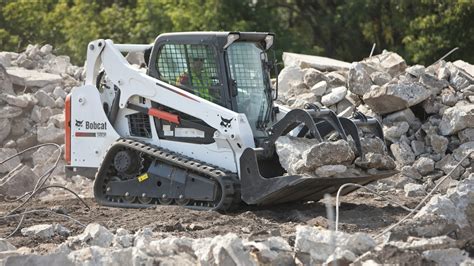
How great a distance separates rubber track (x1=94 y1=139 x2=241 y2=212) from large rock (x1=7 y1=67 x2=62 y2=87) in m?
5.14

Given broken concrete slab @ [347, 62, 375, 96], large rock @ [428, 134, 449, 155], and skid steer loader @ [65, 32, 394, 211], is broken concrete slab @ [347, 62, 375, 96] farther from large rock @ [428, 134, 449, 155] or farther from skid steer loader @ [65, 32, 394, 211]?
skid steer loader @ [65, 32, 394, 211]

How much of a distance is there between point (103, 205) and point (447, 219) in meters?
5.71

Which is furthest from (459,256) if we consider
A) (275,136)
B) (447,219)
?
(275,136)

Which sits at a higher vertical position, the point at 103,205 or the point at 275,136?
the point at 275,136

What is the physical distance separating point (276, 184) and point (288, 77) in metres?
5.37

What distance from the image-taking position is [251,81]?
12.7 meters

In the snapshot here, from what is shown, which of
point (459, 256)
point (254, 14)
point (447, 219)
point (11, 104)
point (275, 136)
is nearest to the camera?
point (459, 256)

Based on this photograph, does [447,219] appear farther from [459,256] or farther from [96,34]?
[96,34]

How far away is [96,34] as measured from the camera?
28.2 meters

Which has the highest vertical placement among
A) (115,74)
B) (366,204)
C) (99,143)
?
(115,74)

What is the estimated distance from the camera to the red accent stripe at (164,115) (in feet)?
41.0

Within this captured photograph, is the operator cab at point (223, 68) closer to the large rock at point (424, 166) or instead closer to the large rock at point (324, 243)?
the large rock at point (424, 166)

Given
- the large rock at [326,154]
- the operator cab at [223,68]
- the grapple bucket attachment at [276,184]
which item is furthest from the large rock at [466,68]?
the large rock at [326,154]

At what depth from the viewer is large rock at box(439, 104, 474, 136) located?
14664 mm
